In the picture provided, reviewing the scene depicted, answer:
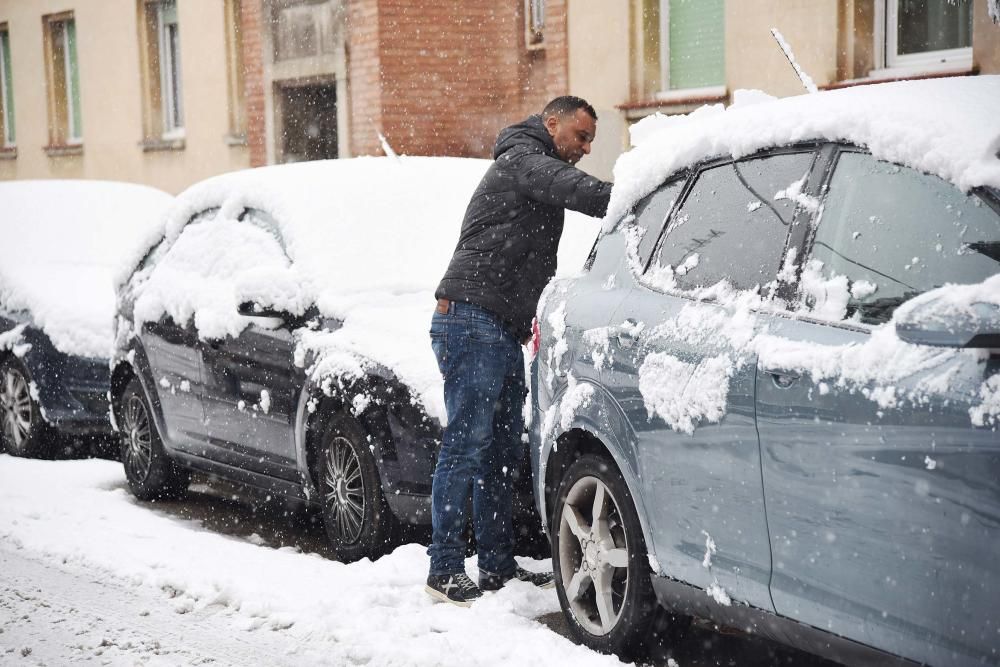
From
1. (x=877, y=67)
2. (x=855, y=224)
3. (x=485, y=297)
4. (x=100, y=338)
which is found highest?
(x=877, y=67)

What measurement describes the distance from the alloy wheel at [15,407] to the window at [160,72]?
12922mm

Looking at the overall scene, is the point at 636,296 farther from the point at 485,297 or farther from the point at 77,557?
the point at 77,557

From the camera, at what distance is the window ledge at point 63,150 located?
2455cm

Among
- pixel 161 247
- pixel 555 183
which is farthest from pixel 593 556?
pixel 161 247

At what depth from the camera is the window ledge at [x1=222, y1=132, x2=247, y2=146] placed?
66.1 ft

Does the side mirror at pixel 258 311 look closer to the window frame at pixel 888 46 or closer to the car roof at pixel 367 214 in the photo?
the car roof at pixel 367 214

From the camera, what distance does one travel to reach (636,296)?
484 cm

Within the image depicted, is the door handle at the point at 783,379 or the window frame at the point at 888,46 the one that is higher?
the window frame at the point at 888,46

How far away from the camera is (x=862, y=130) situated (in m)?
3.98

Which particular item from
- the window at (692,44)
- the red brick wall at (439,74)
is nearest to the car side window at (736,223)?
the window at (692,44)

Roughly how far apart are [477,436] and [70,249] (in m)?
6.17

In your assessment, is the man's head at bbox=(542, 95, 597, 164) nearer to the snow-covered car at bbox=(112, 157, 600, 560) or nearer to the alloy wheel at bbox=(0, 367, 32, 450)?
the snow-covered car at bbox=(112, 157, 600, 560)

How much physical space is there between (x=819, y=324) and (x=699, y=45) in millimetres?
10054

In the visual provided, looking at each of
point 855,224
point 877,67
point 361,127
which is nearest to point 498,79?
point 361,127
